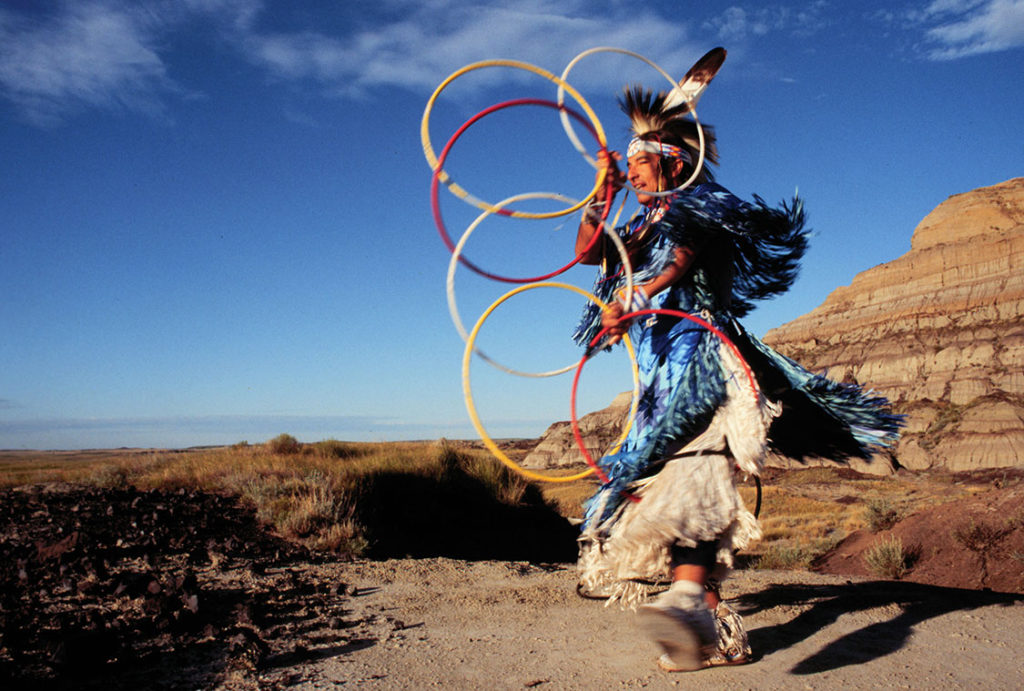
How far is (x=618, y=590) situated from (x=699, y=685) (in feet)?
2.00

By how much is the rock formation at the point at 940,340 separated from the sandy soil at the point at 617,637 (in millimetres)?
35612

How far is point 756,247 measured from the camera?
3646 millimetres

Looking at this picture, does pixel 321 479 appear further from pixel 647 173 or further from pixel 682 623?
pixel 682 623

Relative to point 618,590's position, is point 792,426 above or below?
above

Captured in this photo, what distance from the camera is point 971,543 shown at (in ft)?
27.9

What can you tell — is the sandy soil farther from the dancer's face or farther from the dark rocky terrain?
the dancer's face

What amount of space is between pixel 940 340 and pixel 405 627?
68.4 metres

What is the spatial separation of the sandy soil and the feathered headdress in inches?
103

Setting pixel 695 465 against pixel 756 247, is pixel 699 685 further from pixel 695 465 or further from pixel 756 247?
pixel 756 247

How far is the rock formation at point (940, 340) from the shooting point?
47.0 m

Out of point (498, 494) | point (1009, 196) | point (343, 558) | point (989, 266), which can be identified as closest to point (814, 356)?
point (989, 266)

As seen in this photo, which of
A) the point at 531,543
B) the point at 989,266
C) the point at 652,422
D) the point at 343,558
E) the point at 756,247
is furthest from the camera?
the point at 989,266

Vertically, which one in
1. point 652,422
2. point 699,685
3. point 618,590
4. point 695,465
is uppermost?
point 652,422

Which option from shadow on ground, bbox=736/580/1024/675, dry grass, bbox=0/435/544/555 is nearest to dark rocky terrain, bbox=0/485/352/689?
dry grass, bbox=0/435/544/555
